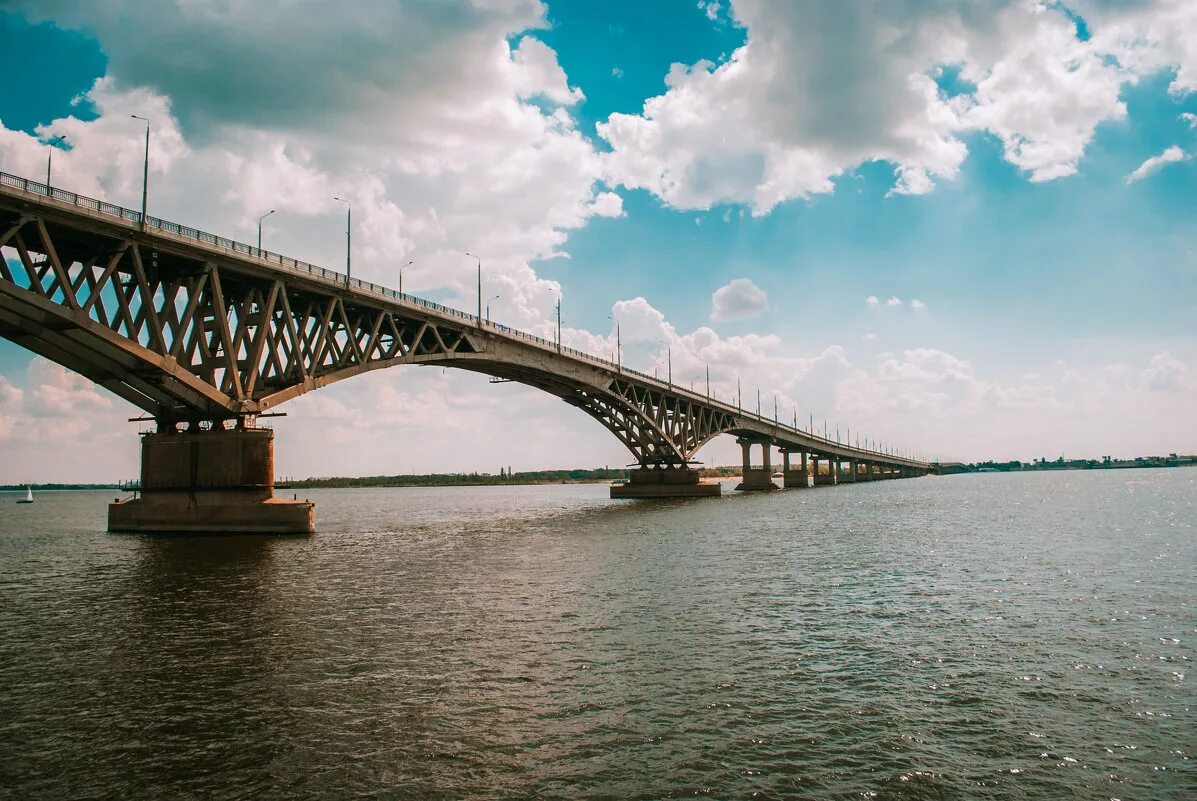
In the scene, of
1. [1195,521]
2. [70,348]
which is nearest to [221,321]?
[70,348]

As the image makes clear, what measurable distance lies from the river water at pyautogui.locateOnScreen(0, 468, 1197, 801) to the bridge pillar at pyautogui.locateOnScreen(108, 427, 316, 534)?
611 inches

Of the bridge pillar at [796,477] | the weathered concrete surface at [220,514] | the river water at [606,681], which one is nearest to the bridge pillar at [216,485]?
the weathered concrete surface at [220,514]

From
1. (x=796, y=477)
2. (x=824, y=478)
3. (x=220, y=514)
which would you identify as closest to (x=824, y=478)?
Answer: (x=824, y=478)

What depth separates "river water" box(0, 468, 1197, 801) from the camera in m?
9.82

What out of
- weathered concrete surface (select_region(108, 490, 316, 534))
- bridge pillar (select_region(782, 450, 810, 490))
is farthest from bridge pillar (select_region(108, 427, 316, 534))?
bridge pillar (select_region(782, 450, 810, 490))

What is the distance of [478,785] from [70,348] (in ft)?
144

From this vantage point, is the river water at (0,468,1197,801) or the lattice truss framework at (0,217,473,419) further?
the lattice truss framework at (0,217,473,419)

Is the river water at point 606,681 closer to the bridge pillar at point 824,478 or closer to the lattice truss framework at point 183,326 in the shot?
the lattice truss framework at point 183,326

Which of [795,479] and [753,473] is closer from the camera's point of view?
[753,473]

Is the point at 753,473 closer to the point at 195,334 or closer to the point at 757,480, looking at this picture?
the point at 757,480

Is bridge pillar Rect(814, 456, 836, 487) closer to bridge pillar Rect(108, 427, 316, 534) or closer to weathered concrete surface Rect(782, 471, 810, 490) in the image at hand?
weathered concrete surface Rect(782, 471, 810, 490)

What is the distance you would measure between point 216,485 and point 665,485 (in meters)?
70.5

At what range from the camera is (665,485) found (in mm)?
107438

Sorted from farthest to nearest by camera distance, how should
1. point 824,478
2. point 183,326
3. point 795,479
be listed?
point 824,478
point 795,479
point 183,326
